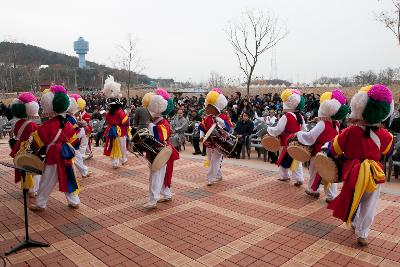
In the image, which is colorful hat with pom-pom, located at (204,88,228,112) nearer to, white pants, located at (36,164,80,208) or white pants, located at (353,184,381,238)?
white pants, located at (36,164,80,208)

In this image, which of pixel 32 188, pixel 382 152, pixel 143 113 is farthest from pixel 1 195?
pixel 382 152

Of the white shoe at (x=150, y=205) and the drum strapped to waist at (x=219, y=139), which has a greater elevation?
the drum strapped to waist at (x=219, y=139)

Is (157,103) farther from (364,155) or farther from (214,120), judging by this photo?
(364,155)

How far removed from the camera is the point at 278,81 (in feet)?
193

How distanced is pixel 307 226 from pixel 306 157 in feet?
4.16

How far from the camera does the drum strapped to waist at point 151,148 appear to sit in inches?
246

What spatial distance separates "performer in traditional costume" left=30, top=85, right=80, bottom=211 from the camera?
6.21 meters

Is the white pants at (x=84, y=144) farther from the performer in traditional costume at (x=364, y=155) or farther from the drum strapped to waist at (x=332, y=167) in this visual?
the performer in traditional costume at (x=364, y=155)

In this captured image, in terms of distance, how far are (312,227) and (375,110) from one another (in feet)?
6.72

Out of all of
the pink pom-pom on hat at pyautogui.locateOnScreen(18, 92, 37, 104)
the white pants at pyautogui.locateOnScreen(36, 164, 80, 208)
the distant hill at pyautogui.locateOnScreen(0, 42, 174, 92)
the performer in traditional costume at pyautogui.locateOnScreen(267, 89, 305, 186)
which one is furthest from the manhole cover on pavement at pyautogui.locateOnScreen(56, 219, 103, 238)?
the distant hill at pyautogui.locateOnScreen(0, 42, 174, 92)

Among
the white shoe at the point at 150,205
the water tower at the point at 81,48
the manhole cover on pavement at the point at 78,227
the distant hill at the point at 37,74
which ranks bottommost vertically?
the manhole cover on pavement at the point at 78,227

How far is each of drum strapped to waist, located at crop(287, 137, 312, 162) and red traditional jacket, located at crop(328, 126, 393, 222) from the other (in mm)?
1405

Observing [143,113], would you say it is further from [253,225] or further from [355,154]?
[355,154]

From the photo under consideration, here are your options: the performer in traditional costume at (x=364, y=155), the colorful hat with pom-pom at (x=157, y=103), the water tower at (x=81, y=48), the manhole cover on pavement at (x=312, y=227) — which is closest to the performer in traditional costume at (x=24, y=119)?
the colorful hat with pom-pom at (x=157, y=103)
